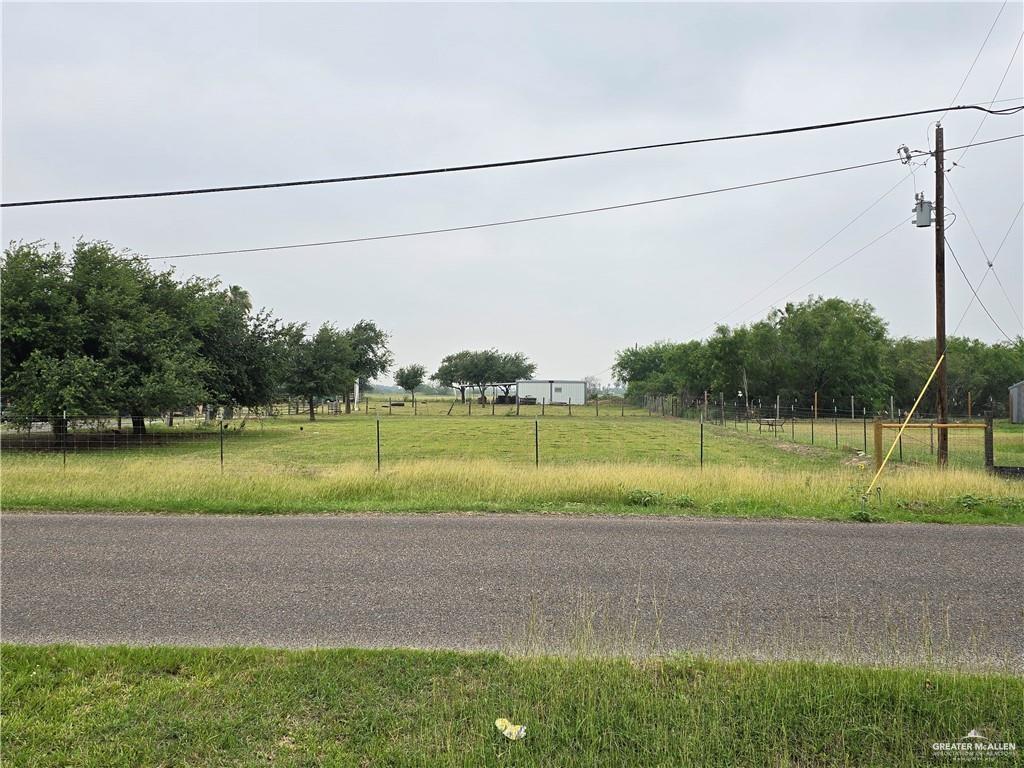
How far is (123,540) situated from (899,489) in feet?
36.5

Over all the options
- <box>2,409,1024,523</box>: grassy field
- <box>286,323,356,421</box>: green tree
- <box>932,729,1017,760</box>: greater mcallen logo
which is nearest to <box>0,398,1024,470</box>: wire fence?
<box>2,409,1024,523</box>: grassy field

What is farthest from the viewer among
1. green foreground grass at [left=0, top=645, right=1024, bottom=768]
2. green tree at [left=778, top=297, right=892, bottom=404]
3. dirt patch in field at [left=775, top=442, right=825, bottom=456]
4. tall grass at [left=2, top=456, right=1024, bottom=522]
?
green tree at [left=778, top=297, right=892, bottom=404]

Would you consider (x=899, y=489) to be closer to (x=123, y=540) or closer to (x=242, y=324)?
(x=123, y=540)

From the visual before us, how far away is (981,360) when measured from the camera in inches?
2719

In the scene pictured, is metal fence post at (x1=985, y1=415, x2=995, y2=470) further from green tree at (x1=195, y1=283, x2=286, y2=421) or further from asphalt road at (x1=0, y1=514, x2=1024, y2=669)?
green tree at (x1=195, y1=283, x2=286, y2=421)

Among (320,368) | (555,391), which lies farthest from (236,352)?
(555,391)

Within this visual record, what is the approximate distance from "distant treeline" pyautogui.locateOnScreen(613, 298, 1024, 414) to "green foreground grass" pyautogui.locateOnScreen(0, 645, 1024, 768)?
57.6m

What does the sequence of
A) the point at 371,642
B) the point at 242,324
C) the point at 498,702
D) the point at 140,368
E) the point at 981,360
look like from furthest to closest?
the point at 981,360, the point at 242,324, the point at 140,368, the point at 371,642, the point at 498,702

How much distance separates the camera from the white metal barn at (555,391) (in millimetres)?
79512

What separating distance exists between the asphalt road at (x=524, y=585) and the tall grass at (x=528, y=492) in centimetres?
100

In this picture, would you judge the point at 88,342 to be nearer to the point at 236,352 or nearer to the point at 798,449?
the point at 236,352

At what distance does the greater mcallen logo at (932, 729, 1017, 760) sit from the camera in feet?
10.2

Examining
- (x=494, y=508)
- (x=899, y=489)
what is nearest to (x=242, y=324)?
(x=494, y=508)

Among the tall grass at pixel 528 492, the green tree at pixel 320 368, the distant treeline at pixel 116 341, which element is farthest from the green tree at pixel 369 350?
the tall grass at pixel 528 492
